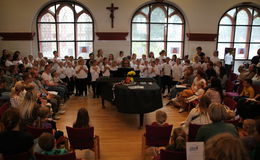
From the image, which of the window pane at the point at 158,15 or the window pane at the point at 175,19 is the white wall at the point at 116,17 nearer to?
the window pane at the point at 175,19

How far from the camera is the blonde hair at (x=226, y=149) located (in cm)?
158

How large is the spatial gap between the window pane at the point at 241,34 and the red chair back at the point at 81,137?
9877mm

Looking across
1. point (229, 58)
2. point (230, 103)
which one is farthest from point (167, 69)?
point (230, 103)

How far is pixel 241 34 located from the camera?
1154 centimetres

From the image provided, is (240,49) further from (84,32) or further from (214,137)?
(214,137)

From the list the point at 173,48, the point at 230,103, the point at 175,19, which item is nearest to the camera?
the point at 230,103

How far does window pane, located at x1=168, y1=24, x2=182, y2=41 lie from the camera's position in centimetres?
1123

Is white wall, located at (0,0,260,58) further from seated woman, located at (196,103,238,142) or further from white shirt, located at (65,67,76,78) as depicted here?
seated woman, located at (196,103,238,142)

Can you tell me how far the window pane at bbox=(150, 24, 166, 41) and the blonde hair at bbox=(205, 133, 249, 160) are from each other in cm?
981

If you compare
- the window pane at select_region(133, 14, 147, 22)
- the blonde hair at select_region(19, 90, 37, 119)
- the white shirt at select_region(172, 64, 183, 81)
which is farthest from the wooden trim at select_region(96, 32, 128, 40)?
the blonde hair at select_region(19, 90, 37, 119)

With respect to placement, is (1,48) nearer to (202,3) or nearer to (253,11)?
(202,3)

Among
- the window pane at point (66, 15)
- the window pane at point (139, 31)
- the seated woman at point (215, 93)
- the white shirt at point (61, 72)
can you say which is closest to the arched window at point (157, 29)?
the window pane at point (139, 31)

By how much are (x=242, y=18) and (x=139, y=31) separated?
4834 mm

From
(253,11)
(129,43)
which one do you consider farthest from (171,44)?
→ (253,11)
